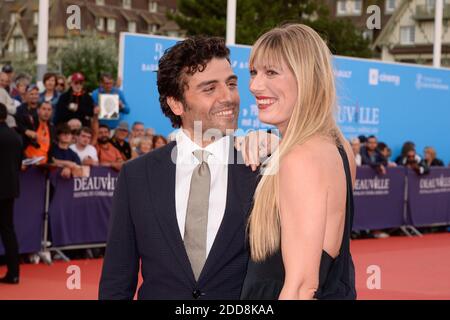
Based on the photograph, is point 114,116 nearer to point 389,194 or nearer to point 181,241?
point 389,194

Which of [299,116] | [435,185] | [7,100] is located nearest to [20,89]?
[7,100]

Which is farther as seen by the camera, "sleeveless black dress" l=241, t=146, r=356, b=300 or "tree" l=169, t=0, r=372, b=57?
"tree" l=169, t=0, r=372, b=57

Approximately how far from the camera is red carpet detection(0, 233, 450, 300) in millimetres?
8328

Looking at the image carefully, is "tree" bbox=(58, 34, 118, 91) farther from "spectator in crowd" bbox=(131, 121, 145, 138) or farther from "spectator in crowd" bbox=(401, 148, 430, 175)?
"spectator in crowd" bbox=(131, 121, 145, 138)

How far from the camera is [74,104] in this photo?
1110cm

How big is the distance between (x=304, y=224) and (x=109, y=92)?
9.40 metres

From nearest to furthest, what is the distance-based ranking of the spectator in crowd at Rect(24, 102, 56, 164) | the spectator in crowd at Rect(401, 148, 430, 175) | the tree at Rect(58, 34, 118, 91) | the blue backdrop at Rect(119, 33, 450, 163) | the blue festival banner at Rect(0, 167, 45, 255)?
the blue festival banner at Rect(0, 167, 45, 255)
the spectator in crowd at Rect(24, 102, 56, 164)
the blue backdrop at Rect(119, 33, 450, 163)
the spectator in crowd at Rect(401, 148, 430, 175)
the tree at Rect(58, 34, 118, 91)

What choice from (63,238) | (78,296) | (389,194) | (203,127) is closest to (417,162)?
(389,194)

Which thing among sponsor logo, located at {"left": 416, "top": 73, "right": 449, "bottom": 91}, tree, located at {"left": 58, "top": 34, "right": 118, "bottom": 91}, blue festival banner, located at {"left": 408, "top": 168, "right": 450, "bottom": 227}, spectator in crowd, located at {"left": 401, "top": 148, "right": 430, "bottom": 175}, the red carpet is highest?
tree, located at {"left": 58, "top": 34, "right": 118, "bottom": 91}

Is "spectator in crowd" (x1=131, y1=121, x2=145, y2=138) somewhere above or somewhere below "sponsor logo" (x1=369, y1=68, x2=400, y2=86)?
below

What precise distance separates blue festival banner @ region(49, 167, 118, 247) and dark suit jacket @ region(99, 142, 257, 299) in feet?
23.9

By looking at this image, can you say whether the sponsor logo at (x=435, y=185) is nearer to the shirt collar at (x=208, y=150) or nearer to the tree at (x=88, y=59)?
the shirt collar at (x=208, y=150)

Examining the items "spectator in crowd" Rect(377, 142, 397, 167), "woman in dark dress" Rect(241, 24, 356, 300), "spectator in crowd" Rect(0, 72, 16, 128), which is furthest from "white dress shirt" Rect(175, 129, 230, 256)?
"spectator in crowd" Rect(377, 142, 397, 167)

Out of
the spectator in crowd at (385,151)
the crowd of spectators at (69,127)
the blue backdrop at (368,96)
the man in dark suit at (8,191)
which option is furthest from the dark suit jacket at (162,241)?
the spectator in crowd at (385,151)
